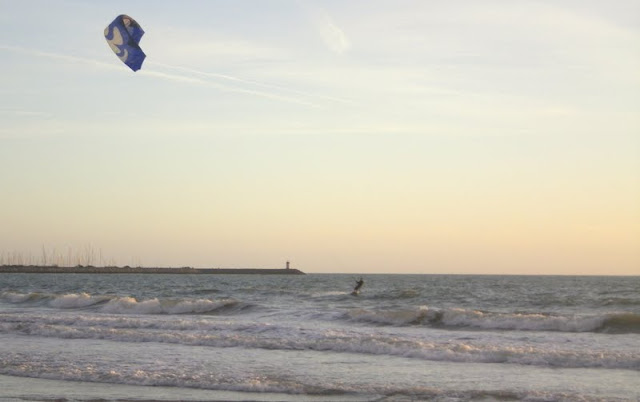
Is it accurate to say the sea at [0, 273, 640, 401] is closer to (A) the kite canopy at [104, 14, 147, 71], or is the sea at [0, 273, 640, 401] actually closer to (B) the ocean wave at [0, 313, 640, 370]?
(B) the ocean wave at [0, 313, 640, 370]

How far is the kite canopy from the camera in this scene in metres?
18.5

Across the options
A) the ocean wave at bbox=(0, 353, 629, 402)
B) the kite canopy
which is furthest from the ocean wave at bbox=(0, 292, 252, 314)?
the ocean wave at bbox=(0, 353, 629, 402)

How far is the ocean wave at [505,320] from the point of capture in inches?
1027

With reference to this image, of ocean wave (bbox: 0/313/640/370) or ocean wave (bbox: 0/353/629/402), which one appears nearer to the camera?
ocean wave (bbox: 0/353/629/402)

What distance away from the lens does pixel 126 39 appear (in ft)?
61.4

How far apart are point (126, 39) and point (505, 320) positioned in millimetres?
15653

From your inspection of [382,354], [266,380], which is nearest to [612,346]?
[382,354]

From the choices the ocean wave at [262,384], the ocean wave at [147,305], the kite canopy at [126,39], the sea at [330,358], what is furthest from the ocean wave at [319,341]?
the ocean wave at [147,305]

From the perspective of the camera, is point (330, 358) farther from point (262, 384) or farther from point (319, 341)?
point (262, 384)

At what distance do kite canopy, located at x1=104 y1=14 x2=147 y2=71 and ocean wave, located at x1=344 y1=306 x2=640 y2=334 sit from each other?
13.8m

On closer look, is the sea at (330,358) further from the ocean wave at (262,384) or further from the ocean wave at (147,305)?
the ocean wave at (147,305)

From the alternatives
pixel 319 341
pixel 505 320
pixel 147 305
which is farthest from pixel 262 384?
pixel 147 305

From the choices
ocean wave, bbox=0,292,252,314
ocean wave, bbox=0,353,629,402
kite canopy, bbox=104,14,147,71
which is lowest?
ocean wave, bbox=0,353,629,402

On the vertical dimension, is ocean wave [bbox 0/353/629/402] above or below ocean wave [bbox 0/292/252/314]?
below
